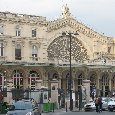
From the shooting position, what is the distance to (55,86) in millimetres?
58375

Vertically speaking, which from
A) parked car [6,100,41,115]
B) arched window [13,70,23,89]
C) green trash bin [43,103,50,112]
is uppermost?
arched window [13,70,23,89]

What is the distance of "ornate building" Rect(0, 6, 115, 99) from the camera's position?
73.9 m

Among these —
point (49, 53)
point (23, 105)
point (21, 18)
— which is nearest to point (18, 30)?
point (21, 18)

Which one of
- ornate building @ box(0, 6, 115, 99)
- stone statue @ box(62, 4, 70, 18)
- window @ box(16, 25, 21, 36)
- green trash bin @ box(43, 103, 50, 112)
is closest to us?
green trash bin @ box(43, 103, 50, 112)

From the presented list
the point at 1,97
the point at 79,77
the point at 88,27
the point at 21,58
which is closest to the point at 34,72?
the point at 21,58

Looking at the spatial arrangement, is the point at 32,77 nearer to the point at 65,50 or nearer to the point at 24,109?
the point at 65,50

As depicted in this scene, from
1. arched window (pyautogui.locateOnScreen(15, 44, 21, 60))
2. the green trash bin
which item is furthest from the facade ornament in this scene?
the green trash bin

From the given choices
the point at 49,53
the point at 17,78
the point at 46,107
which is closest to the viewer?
the point at 46,107

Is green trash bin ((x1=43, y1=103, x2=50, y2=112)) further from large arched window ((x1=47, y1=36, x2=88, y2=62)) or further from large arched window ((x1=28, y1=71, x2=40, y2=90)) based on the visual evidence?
large arched window ((x1=47, y1=36, x2=88, y2=62))

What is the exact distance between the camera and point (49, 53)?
7969 centimetres

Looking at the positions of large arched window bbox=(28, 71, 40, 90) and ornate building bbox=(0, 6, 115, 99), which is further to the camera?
large arched window bbox=(28, 71, 40, 90)

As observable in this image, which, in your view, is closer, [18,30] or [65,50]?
[18,30]

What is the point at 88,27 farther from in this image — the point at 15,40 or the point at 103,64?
the point at 15,40

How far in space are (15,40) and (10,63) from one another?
16.7 ft
